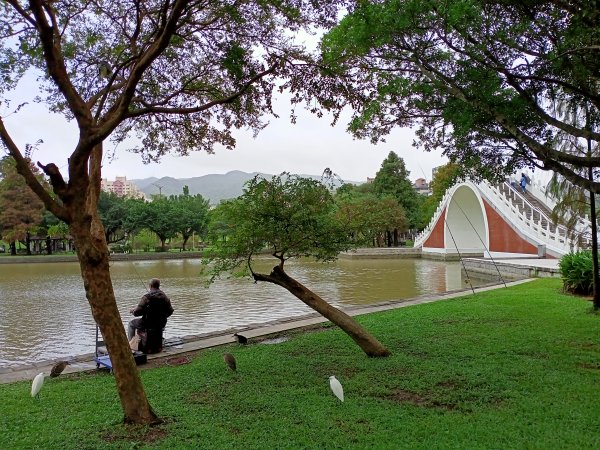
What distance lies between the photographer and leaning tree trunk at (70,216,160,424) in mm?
3984

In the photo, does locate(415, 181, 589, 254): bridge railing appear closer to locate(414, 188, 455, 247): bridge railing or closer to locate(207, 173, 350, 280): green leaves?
locate(414, 188, 455, 247): bridge railing

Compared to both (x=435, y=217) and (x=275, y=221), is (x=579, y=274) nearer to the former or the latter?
(x=275, y=221)

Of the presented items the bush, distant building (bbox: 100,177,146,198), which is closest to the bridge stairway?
the bush

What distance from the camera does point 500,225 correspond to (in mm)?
28344

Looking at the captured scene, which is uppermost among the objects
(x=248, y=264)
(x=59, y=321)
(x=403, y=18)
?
(x=403, y=18)

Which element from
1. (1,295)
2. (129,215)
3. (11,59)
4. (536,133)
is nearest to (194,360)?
(11,59)

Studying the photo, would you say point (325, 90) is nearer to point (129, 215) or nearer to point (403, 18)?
point (403, 18)

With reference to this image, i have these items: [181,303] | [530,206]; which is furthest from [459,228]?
[181,303]

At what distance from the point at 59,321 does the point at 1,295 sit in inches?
304

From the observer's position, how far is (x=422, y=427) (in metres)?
3.83

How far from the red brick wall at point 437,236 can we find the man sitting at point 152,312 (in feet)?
104

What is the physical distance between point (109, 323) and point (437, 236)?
36059 mm

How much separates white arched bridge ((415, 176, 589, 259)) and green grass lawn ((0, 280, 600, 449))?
11410mm

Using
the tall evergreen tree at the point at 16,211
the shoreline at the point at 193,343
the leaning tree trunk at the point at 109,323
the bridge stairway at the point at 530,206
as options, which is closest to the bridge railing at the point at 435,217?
the bridge stairway at the point at 530,206
